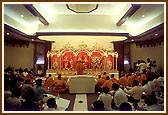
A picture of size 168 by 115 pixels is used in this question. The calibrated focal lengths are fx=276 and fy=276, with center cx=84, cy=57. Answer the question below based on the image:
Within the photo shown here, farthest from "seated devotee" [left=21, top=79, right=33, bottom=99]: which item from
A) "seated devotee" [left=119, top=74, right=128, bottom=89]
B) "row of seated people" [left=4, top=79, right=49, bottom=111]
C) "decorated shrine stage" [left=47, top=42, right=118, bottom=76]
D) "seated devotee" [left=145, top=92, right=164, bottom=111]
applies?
"seated devotee" [left=145, top=92, right=164, bottom=111]

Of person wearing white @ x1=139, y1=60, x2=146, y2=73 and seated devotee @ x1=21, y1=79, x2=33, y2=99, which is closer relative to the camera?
seated devotee @ x1=21, y1=79, x2=33, y2=99

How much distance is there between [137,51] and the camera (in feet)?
12.7

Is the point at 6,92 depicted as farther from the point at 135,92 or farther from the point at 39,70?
the point at 135,92

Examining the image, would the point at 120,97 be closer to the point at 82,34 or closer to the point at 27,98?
the point at 27,98

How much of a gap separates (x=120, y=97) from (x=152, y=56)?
0.65 metres

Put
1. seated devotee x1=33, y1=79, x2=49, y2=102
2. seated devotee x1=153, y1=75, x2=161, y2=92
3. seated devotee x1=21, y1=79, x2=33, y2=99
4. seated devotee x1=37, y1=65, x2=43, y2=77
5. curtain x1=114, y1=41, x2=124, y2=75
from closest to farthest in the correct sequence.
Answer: seated devotee x1=153, y1=75, x2=161, y2=92, seated devotee x1=21, y1=79, x2=33, y2=99, seated devotee x1=33, y1=79, x2=49, y2=102, seated devotee x1=37, y1=65, x2=43, y2=77, curtain x1=114, y1=41, x2=124, y2=75

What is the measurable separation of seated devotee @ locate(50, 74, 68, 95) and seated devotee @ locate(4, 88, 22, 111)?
76 centimetres

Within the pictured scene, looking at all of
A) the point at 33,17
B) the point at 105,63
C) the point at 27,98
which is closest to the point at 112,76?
the point at 105,63

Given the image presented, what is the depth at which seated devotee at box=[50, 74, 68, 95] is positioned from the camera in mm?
3822

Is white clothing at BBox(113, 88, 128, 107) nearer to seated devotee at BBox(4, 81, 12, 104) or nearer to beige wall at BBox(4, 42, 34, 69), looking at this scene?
beige wall at BBox(4, 42, 34, 69)

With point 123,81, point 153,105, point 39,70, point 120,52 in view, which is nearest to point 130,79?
point 123,81

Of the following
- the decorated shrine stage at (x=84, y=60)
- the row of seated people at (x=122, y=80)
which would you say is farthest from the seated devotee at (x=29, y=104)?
the row of seated people at (x=122, y=80)

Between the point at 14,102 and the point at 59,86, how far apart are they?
54.6 inches

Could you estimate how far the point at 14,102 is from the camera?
279 centimetres
